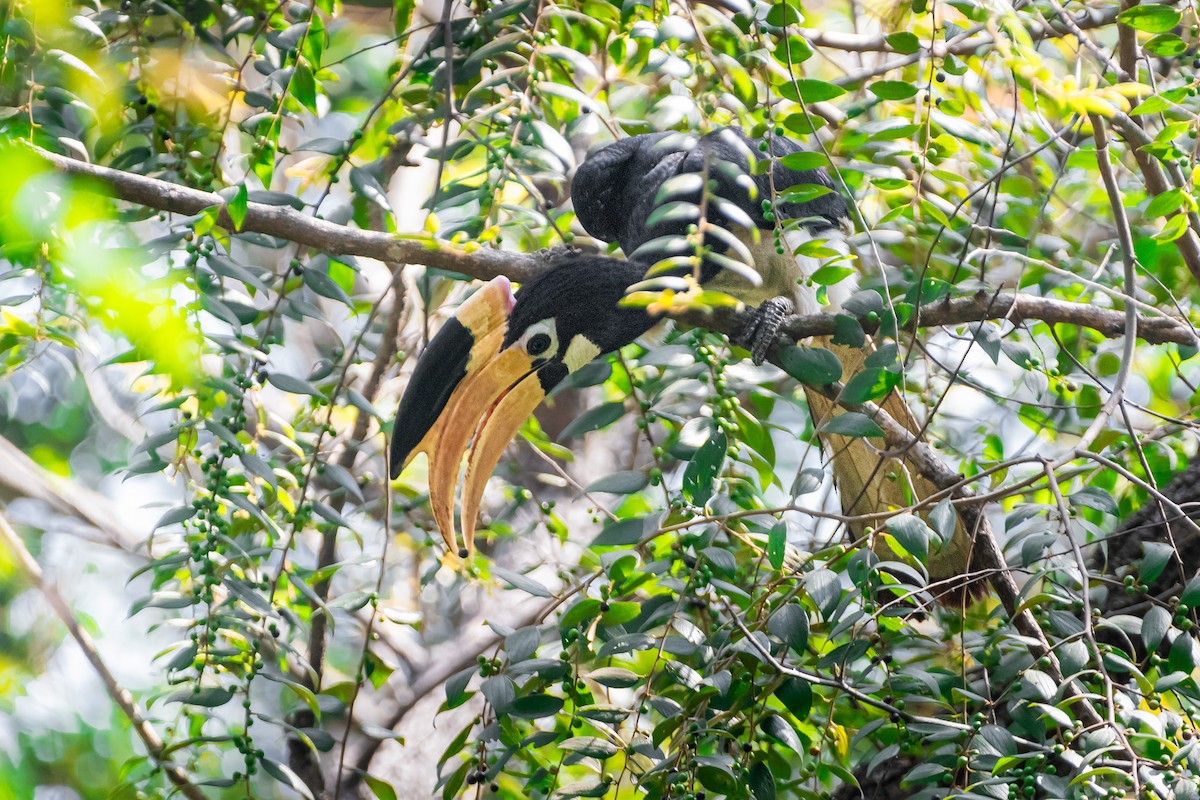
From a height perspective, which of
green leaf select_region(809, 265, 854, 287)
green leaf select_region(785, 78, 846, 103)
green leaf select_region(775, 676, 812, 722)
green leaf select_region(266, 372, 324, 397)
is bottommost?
green leaf select_region(775, 676, 812, 722)

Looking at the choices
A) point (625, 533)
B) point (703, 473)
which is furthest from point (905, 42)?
point (625, 533)

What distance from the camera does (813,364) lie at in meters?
1.45

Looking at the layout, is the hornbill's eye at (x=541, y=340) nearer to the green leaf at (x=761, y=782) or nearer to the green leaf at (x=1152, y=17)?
the green leaf at (x=761, y=782)

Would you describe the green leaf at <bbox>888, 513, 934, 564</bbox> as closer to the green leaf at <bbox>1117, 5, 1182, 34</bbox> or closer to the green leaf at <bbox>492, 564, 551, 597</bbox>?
the green leaf at <bbox>492, 564, 551, 597</bbox>

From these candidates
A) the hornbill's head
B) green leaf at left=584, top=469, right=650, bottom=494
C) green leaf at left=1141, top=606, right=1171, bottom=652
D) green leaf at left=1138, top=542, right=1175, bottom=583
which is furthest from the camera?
the hornbill's head

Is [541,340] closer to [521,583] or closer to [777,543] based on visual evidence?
[521,583]

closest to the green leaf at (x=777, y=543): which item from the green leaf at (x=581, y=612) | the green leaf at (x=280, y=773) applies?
the green leaf at (x=581, y=612)

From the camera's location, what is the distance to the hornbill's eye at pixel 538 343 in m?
1.93

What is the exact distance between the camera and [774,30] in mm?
1458

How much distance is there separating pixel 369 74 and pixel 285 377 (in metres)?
1.88

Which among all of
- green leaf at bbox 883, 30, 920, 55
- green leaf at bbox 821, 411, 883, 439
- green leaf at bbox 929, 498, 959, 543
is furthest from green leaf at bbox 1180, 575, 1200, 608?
green leaf at bbox 883, 30, 920, 55

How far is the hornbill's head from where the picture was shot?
181cm

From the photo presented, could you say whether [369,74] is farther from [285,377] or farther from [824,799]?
[824,799]

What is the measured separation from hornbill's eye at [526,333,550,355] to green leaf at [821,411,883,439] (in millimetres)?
728
